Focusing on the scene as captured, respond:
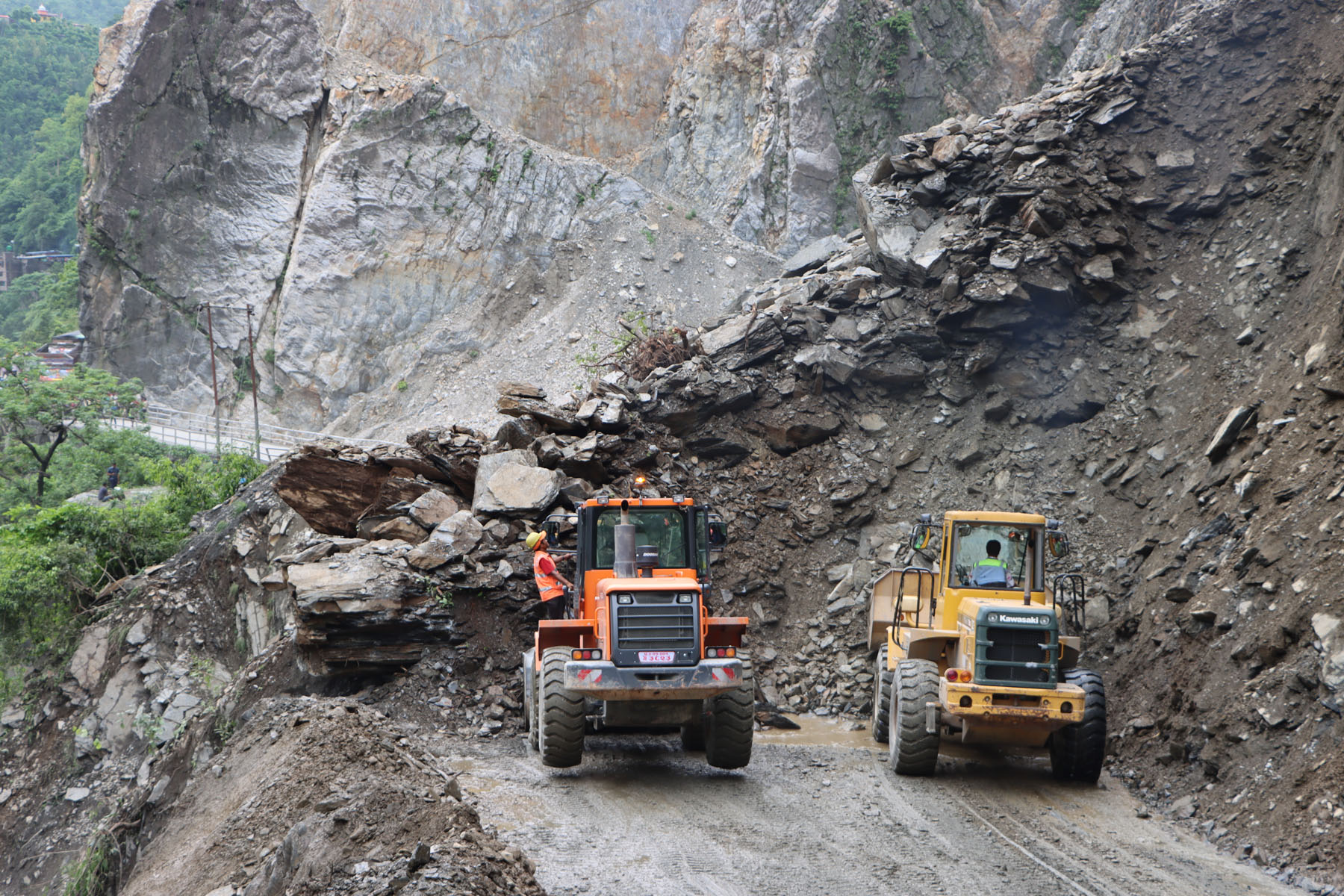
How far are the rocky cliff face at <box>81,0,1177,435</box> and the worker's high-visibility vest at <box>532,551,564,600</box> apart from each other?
79.8 ft

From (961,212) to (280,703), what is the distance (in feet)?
41.8

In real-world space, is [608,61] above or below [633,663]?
above

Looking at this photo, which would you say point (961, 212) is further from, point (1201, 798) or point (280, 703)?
point (280, 703)

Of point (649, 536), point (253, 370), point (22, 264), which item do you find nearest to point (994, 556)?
point (649, 536)

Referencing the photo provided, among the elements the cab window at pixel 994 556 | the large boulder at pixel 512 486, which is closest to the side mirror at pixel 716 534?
the cab window at pixel 994 556

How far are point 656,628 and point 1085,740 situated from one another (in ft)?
12.6

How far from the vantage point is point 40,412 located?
3011 cm

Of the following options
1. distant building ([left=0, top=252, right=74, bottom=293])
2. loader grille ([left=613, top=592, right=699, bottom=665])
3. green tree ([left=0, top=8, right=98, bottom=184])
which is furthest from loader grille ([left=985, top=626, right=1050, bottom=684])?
green tree ([left=0, top=8, right=98, bottom=184])

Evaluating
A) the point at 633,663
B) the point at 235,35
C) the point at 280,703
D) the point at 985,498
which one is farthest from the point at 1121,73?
the point at 235,35

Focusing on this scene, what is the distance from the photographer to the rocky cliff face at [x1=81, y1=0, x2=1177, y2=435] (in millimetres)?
34281

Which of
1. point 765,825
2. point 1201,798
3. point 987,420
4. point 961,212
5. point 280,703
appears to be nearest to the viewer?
point 765,825

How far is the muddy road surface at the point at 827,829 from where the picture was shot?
20.9 ft

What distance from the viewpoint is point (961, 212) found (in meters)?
16.6

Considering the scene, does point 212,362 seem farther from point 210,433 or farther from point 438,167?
point 438,167
